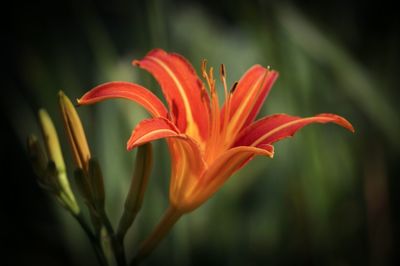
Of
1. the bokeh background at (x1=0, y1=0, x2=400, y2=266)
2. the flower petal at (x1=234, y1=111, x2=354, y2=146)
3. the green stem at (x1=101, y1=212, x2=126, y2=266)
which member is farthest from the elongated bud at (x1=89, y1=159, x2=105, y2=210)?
the bokeh background at (x1=0, y1=0, x2=400, y2=266)

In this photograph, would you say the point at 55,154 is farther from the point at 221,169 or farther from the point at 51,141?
the point at 221,169

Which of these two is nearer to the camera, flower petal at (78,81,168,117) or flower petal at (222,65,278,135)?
flower petal at (78,81,168,117)

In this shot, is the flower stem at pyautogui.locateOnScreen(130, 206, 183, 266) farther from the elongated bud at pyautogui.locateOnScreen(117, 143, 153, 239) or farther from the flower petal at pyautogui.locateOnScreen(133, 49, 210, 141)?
the flower petal at pyautogui.locateOnScreen(133, 49, 210, 141)

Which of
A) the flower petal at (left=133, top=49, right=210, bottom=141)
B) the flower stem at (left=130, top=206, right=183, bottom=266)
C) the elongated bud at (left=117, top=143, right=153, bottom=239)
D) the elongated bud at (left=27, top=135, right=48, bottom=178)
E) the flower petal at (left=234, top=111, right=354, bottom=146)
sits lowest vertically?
the flower stem at (left=130, top=206, right=183, bottom=266)

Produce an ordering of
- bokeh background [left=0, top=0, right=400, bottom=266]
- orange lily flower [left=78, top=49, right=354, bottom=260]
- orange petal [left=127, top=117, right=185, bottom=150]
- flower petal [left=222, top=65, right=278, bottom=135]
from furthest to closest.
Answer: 1. bokeh background [left=0, top=0, right=400, bottom=266]
2. flower petal [left=222, top=65, right=278, bottom=135]
3. orange lily flower [left=78, top=49, right=354, bottom=260]
4. orange petal [left=127, top=117, right=185, bottom=150]

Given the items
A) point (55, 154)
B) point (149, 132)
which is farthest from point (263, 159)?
point (149, 132)

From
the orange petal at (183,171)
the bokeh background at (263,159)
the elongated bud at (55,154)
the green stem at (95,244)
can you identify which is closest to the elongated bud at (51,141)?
the elongated bud at (55,154)

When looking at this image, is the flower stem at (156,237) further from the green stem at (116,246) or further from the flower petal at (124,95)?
the flower petal at (124,95)
